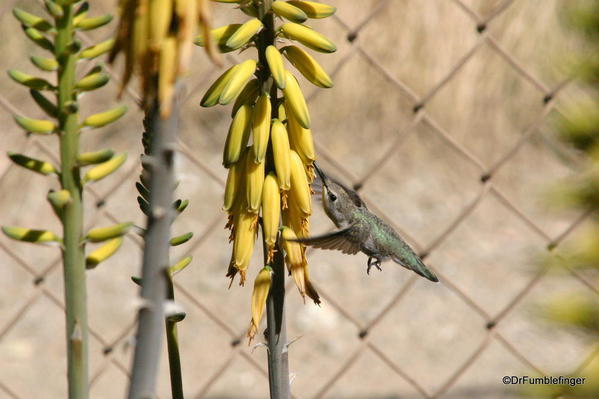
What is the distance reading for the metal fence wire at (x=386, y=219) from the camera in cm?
396

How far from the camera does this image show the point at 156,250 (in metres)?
0.61

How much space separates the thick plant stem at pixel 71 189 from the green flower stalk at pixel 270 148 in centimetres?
34

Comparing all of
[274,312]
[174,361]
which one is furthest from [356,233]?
[174,361]

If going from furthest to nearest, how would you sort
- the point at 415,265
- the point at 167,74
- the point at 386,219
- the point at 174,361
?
1. the point at 386,219
2. the point at 415,265
3. the point at 174,361
4. the point at 167,74

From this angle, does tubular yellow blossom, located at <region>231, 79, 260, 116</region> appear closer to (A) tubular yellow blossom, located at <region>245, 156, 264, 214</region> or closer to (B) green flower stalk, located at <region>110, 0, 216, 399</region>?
(A) tubular yellow blossom, located at <region>245, 156, 264, 214</region>

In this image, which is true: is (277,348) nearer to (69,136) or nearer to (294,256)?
(294,256)

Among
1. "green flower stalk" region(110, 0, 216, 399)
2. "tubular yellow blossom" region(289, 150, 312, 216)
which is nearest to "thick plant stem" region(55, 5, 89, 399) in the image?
"green flower stalk" region(110, 0, 216, 399)

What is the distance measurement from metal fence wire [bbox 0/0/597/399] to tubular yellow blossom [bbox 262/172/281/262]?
247cm

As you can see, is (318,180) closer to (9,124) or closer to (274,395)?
(274,395)

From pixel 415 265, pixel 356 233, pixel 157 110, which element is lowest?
pixel 415 265

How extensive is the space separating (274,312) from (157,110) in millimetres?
498

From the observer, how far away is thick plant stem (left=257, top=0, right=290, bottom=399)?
105cm

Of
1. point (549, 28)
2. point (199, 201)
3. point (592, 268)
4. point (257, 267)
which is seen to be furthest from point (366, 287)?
point (592, 268)

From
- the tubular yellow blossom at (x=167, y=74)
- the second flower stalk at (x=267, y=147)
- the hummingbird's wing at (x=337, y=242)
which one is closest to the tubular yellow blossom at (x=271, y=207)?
the second flower stalk at (x=267, y=147)
